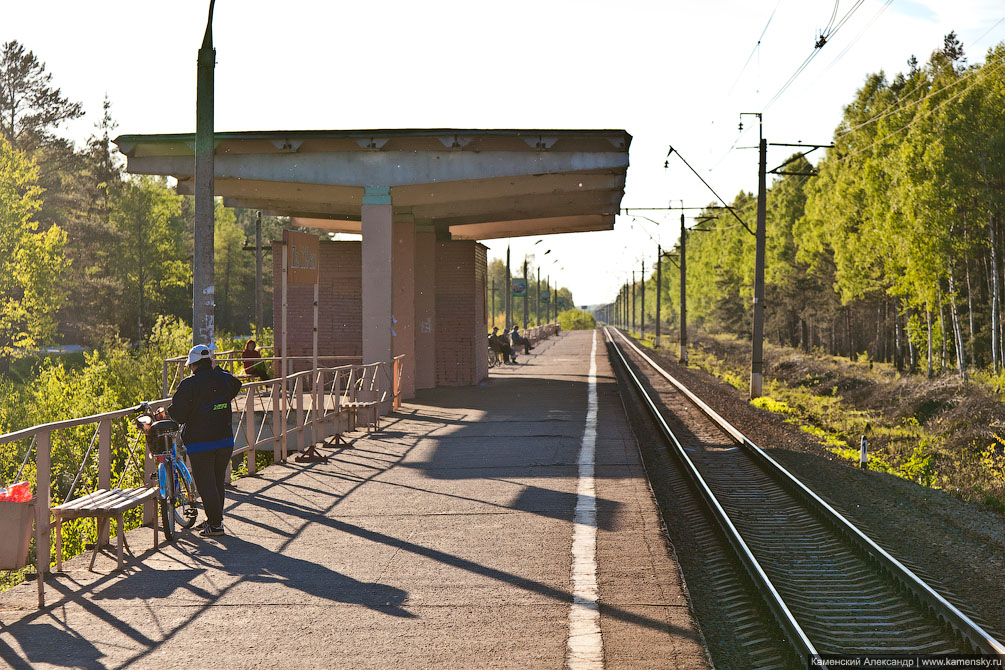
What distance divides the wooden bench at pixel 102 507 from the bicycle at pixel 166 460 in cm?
32

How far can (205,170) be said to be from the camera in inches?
464

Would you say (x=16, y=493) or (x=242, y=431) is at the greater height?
(x=16, y=493)

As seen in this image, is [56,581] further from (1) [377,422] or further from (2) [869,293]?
(2) [869,293]

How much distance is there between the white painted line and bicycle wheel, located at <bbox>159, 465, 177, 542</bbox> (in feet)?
12.3

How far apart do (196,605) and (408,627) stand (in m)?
1.67

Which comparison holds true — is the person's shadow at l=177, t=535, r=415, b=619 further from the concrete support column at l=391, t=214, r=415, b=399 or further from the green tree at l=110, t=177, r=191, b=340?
the green tree at l=110, t=177, r=191, b=340

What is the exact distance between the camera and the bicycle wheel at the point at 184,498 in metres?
9.30

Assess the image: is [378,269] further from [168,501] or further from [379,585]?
[379,585]

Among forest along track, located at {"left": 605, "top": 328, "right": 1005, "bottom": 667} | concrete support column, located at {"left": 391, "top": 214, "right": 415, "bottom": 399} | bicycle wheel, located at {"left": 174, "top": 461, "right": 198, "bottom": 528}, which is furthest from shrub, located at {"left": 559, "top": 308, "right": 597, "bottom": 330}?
bicycle wheel, located at {"left": 174, "top": 461, "right": 198, "bottom": 528}

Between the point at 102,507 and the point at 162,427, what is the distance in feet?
4.20

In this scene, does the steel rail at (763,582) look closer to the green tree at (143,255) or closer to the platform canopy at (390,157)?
the platform canopy at (390,157)

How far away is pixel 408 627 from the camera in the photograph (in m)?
6.23

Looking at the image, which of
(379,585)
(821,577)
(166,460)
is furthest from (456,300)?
(379,585)

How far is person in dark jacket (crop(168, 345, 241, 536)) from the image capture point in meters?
8.80
